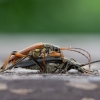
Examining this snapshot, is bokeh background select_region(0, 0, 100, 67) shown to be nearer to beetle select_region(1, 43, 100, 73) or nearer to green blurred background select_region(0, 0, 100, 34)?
green blurred background select_region(0, 0, 100, 34)

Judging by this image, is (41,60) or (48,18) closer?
(41,60)

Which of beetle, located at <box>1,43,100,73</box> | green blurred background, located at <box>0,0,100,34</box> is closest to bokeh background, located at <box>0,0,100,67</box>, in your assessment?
green blurred background, located at <box>0,0,100,34</box>

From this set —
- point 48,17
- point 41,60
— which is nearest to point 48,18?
point 48,17

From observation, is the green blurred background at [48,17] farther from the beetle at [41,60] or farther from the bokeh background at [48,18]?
the beetle at [41,60]

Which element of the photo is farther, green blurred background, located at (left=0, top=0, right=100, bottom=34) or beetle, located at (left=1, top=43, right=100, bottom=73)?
green blurred background, located at (left=0, top=0, right=100, bottom=34)

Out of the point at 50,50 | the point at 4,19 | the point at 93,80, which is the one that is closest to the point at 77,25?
the point at 4,19

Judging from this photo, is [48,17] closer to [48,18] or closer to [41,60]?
[48,18]

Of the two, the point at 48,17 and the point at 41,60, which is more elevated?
the point at 48,17

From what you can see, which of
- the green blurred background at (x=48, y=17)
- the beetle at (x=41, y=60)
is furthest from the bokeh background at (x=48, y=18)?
the beetle at (x=41, y=60)

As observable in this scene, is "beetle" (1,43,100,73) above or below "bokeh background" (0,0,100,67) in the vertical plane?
below
